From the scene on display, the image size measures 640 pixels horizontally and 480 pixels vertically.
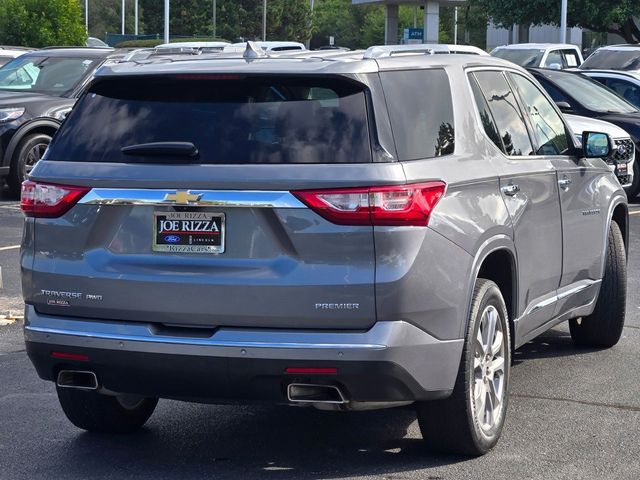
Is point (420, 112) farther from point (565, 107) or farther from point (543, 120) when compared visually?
point (565, 107)

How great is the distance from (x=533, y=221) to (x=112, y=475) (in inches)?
93.9

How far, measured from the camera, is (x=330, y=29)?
5064 inches

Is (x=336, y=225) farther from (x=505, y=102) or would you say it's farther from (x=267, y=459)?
(x=505, y=102)

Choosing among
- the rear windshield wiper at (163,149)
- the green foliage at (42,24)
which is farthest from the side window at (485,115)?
the green foliage at (42,24)

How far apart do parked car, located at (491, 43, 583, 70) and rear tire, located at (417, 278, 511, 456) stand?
24186 mm

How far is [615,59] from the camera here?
25547 mm

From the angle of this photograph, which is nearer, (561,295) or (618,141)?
(561,295)

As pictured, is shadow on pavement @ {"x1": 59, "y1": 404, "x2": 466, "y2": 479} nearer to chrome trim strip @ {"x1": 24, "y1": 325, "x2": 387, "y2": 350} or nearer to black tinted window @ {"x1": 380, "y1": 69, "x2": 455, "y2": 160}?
chrome trim strip @ {"x1": 24, "y1": 325, "x2": 387, "y2": 350}

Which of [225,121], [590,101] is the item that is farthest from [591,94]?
[225,121]

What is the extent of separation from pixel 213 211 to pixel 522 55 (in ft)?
85.1

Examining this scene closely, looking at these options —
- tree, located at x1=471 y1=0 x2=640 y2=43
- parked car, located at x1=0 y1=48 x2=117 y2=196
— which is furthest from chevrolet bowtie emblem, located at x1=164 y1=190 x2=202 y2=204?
tree, located at x1=471 y1=0 x2=640 y2=43

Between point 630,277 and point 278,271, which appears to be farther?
point 630,277

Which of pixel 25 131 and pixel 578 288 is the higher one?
pixel 578 288

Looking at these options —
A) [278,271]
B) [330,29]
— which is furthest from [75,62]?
[330,29]
